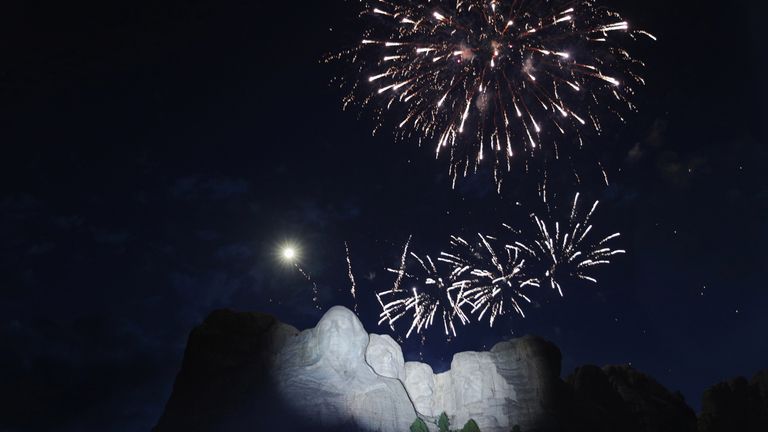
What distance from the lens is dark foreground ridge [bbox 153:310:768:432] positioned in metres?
32.1

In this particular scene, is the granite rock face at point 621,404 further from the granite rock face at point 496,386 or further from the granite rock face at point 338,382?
the granite rock face at point 338,382

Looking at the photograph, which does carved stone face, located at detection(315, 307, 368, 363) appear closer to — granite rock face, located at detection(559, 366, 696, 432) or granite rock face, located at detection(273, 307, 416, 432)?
granite rock face, located at detection(273, 307, 416, 432)

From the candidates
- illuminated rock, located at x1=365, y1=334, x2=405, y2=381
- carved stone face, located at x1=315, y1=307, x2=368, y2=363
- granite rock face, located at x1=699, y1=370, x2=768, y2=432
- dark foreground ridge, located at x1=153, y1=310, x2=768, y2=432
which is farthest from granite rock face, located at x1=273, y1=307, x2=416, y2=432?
granite rock face, located at x1=699, y1=370, x2=768, y2=432

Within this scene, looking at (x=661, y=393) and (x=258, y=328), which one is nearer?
(x=258, y=328)

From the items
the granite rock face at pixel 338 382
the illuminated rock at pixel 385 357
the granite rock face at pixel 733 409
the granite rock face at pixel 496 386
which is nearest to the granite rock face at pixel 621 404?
the granite rock face at pixel 496 386

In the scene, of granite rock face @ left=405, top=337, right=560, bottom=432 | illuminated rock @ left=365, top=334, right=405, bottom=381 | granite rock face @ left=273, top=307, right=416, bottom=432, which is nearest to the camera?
granite rock face @ left=273, top=307, right=416, bottom=432

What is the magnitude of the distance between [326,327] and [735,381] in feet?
156

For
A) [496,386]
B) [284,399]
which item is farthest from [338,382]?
[496,386]

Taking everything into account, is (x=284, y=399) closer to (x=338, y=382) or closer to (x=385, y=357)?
(x=338, y=382)

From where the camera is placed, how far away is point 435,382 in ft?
135

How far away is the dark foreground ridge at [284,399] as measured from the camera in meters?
32.1

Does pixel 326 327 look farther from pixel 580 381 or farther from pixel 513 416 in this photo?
pixel 580 381

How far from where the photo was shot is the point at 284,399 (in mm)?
32375

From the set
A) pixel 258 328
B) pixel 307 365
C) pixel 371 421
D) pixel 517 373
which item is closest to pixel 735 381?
pixel 517 373
